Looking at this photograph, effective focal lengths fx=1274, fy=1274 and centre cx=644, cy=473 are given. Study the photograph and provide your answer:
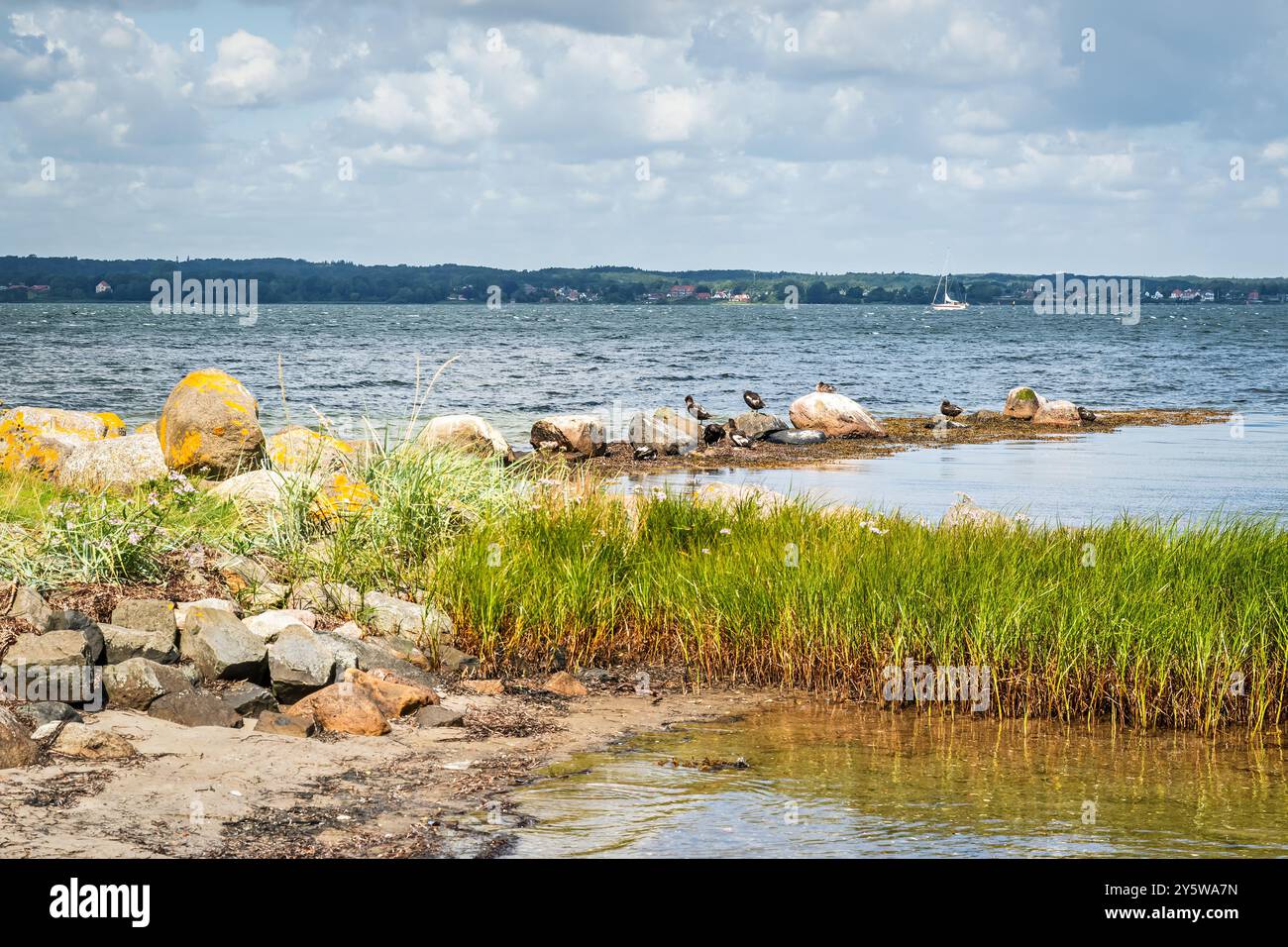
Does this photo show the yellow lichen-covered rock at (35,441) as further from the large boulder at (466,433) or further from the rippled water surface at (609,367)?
the rippled water surface at (609,367)

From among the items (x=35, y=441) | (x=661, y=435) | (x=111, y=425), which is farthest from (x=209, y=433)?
(x=661, y=435)

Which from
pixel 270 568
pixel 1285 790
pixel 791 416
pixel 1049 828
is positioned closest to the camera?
pixel 1049 828

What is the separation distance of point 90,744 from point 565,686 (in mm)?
3067

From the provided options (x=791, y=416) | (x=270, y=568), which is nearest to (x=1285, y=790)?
(x=270, y=568)

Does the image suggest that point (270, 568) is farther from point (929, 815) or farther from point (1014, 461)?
point (1014, 461)

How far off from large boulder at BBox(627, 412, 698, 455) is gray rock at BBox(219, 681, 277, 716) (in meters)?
17.2

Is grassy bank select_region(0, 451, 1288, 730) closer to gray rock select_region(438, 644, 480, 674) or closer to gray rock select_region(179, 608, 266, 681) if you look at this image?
gray rock select_region(438, 644, 480, 674)

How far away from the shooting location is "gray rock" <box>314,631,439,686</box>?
8078 millimetres

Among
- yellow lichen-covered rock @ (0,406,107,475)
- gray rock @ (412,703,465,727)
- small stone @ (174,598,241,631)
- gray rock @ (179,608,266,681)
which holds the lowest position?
gray rock @ (412,703,465,727)

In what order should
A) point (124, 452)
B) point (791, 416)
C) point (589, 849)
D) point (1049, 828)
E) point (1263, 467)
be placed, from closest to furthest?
point (589, 849) < point (1049, 828) < point (124, 452) < point (1263, 467) < point (791, 416)

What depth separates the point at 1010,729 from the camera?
7.77 m

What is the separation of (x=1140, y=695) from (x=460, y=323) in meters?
106

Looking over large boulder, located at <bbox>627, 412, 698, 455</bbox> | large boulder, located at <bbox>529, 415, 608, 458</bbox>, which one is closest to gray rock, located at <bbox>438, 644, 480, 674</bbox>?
large boulder, located at <bbox>529, 415, 608, 458</bbox>

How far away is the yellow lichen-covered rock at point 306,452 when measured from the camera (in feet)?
36.9
